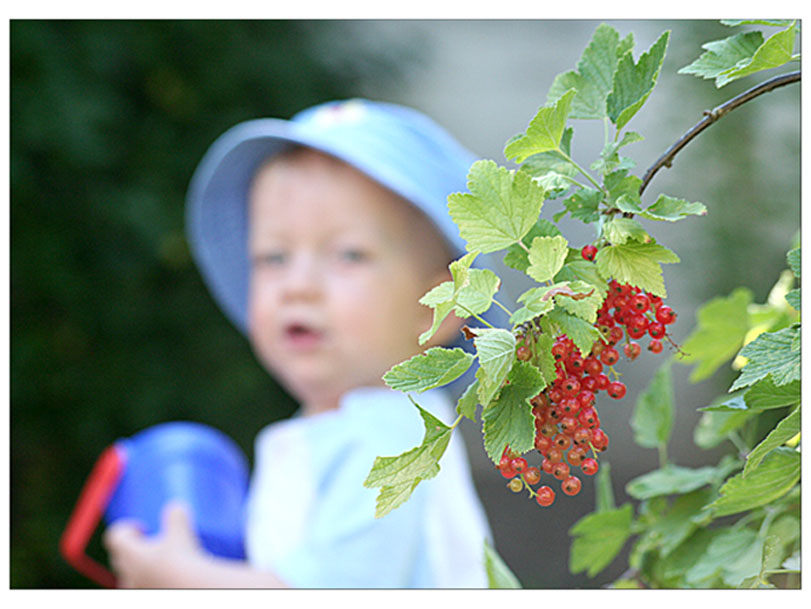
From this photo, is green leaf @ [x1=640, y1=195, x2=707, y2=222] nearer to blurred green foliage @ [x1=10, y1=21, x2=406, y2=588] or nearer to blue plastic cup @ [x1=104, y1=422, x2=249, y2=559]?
blue plastic cup @ [x1=104, y1=422, x2=249, y2=559]

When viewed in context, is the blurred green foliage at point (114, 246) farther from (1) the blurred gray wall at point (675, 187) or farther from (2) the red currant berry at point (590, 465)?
(2) the red currant berry at point (590, 465)

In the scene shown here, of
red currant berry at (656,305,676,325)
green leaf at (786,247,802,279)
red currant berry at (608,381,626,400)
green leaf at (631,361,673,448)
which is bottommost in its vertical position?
green leaf at (631,361,673,448)

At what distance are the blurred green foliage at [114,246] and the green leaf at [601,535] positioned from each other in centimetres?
111

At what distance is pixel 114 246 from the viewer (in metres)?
1.44

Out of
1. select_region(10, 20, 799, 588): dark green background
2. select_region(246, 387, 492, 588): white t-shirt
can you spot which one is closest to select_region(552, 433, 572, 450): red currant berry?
select_region(246, 387, 492, 588): white t-shirt

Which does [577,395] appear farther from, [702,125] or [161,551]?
[161,551]

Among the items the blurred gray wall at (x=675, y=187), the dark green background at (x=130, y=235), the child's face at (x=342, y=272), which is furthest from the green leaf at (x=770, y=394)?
the blurred gray wall at (x=675, y=187)

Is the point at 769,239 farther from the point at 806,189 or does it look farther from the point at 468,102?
the point at 806,189

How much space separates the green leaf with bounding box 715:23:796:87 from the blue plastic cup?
0.90 m

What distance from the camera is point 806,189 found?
50cm

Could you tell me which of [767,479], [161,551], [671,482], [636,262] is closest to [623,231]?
[636,262]

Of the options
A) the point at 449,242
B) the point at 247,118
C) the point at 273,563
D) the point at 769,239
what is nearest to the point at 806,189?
the point at 449,242

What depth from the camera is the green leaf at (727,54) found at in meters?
0.26

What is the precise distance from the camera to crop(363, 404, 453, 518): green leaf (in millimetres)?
218
